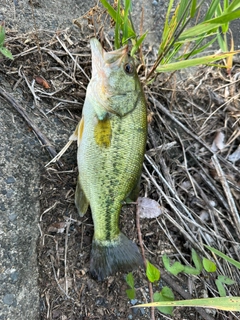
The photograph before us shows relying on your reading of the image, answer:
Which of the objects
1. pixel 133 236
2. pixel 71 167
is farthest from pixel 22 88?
pixel 133 236

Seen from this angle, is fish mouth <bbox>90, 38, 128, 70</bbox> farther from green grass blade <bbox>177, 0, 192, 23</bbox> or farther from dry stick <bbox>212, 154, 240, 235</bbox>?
dry stick <bbox>212, 154, 240, 235</bbox>

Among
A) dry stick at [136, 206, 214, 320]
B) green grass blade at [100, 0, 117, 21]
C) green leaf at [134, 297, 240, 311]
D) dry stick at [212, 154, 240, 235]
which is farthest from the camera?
dry stick at [212, 154, 240, 235]

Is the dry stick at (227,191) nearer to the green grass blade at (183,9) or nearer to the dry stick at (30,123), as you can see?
the green grass blade at (183,9)

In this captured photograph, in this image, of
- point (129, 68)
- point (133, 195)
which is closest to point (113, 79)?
point (129, 68)

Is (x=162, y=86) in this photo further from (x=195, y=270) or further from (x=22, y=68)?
(x=195, y=270)

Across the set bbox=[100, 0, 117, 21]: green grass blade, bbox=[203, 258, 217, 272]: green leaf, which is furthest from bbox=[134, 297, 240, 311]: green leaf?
bbox=[100, 0, 117, 21]: green grass blade

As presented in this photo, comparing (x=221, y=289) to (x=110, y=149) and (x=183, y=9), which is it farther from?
(x=183, y=9)
